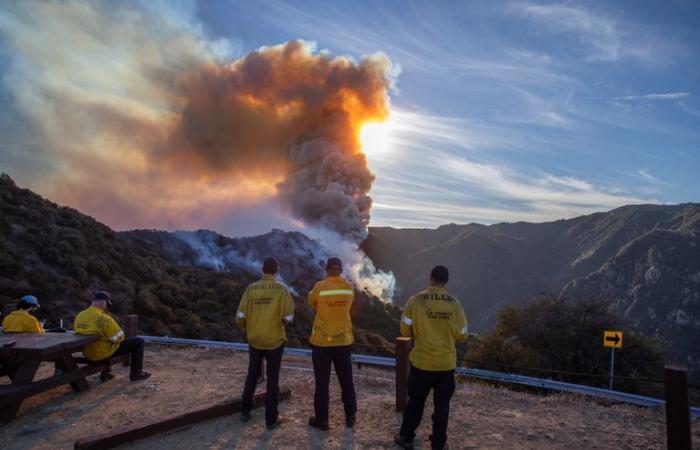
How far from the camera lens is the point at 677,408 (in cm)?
481

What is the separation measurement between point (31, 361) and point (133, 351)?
2.00 meters

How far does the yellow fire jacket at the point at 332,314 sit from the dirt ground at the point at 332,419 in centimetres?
120

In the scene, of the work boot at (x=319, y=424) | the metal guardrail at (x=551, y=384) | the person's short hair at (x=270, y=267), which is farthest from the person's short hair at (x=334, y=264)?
the metal guardrail at (x=551, y=384)

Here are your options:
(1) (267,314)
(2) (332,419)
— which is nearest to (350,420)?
(2) (332,419)

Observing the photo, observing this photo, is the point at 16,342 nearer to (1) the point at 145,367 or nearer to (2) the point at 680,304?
(1) the point at 145,367

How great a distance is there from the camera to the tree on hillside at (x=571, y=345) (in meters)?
20.6

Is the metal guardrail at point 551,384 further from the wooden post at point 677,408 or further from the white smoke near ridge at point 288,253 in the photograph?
the white smoke near ridge at point 288,253

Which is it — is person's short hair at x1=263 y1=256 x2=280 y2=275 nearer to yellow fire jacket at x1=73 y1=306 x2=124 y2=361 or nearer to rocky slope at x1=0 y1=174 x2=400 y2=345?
yellow fire jacket at x1=73 y1=306 x2=124 y2=361

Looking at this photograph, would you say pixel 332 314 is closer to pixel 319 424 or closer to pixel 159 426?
pixel 319 424

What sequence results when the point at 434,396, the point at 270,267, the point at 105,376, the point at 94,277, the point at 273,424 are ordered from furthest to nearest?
the point at 94,277, the point at 105,376, the point at 270,267, the point at 273,424, the point at 434,396

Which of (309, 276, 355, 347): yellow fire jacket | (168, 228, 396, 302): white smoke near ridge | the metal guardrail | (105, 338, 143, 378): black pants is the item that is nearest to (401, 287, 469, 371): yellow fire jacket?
(309, 276, 355, 347): yellow fire jacket

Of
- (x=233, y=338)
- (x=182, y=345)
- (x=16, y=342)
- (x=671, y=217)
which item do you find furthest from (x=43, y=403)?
(x=671, y=217)

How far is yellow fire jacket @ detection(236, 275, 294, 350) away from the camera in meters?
5.91

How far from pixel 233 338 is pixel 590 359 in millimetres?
16635
